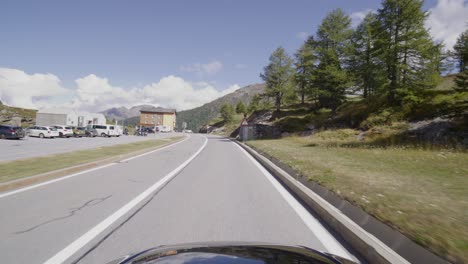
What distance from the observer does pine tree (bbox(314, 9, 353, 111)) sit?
38.9 m

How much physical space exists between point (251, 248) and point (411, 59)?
32130mm

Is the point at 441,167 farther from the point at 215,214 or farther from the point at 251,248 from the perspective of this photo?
the point at 251,248

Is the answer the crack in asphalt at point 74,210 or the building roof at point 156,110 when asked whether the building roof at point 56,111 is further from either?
the crack in asphalt at point 74,210

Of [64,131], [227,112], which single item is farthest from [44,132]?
[227,112]

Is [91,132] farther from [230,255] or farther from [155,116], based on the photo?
[155,116]

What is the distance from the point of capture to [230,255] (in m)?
2.59

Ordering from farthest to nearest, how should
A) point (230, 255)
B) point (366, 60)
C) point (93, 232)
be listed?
1. point (366, 60)
2. point (93, 232)
3. point (230, 255)

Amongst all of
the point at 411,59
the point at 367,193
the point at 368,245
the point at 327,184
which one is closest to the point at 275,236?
the point at 368,245

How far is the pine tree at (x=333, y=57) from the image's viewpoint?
38.9 metres

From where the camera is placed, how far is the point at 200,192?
818 centimetres

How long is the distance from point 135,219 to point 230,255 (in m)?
3.40

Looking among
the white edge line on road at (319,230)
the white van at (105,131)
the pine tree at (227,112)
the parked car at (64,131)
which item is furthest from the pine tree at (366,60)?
the pine tree at (227,112)

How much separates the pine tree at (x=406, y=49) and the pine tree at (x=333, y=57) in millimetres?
8257

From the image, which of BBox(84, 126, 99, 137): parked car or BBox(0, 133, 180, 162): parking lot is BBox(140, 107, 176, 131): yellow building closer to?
BBox(84, 126, 99, 137): parked car
